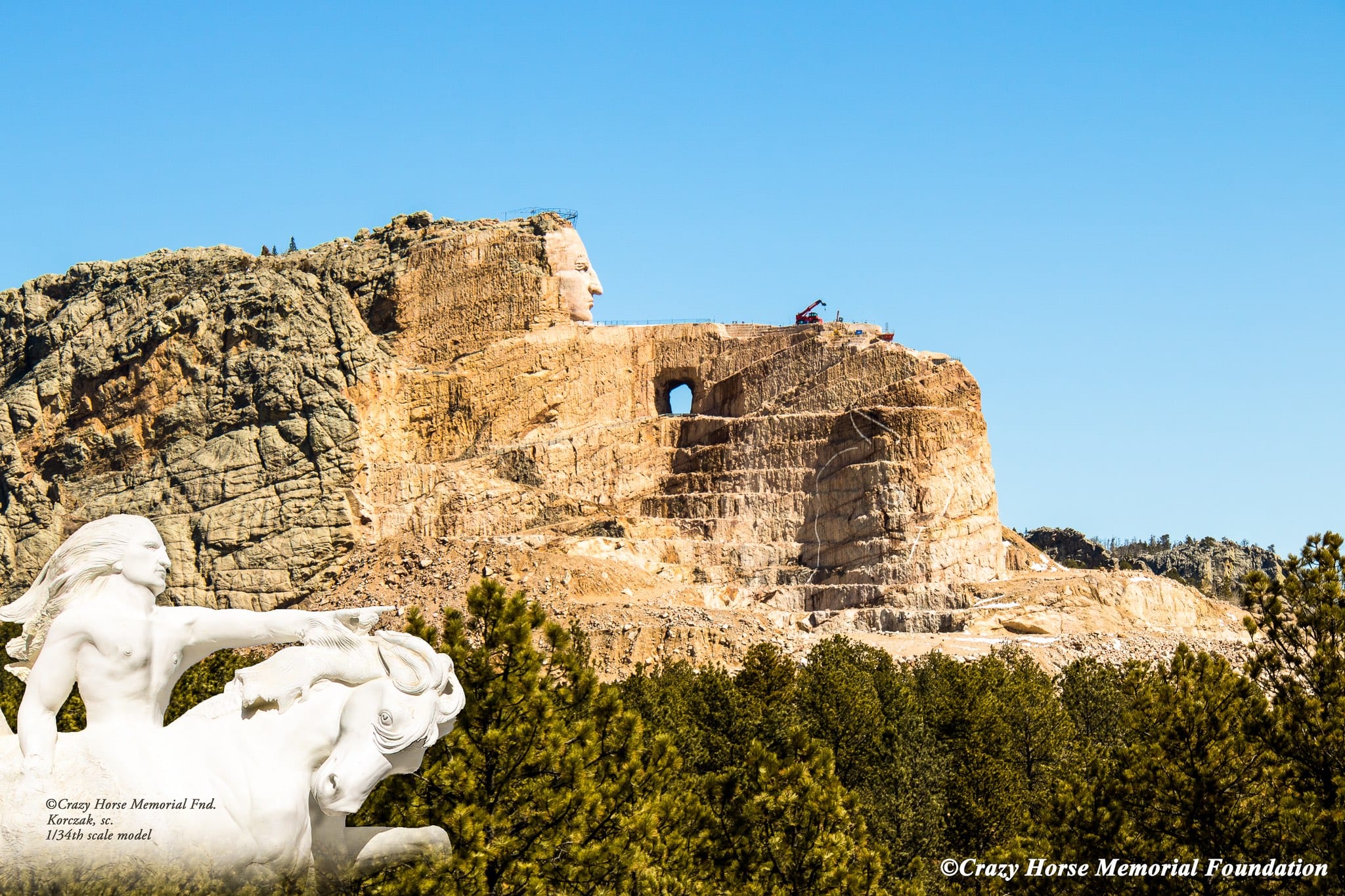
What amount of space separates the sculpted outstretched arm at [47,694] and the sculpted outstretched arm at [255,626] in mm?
593

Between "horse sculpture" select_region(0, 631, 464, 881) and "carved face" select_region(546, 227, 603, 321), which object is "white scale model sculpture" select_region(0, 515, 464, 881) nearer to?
"horse sculpture" select_region(0, 631, 464, 881)

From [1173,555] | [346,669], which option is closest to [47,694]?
[346,669]

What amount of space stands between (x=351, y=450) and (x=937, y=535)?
35093 mm

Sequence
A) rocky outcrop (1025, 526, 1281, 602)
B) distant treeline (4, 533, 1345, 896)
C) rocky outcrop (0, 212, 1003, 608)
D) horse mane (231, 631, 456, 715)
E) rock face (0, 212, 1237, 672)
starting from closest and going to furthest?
horse mane (231, 631, 456, 715) < distant treeline (4, 533, 1345, 896) < rock face (0, 212, 1237, 672) < rocky outcrop (0, 212, 1003, 608) < rocky outcrop (1025, 526, 1281, 602)

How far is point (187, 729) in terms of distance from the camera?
8.40 meters

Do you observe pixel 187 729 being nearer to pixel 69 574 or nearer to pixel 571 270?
pixel 69 574

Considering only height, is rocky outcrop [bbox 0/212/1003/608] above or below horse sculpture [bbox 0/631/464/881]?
above

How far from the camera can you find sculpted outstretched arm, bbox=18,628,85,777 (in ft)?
26.5

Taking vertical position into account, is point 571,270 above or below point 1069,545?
above

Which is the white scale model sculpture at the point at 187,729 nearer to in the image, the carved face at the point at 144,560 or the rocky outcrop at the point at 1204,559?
the carved face at the point at 144,560

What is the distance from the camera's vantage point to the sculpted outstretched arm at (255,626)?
8.55 m

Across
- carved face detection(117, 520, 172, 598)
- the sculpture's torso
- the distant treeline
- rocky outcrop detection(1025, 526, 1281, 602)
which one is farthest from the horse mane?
rocky outcrop detection(1025, 526, 1281, 602)

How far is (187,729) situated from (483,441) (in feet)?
275

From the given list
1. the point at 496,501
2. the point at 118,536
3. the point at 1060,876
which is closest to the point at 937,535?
the point at 496,501
